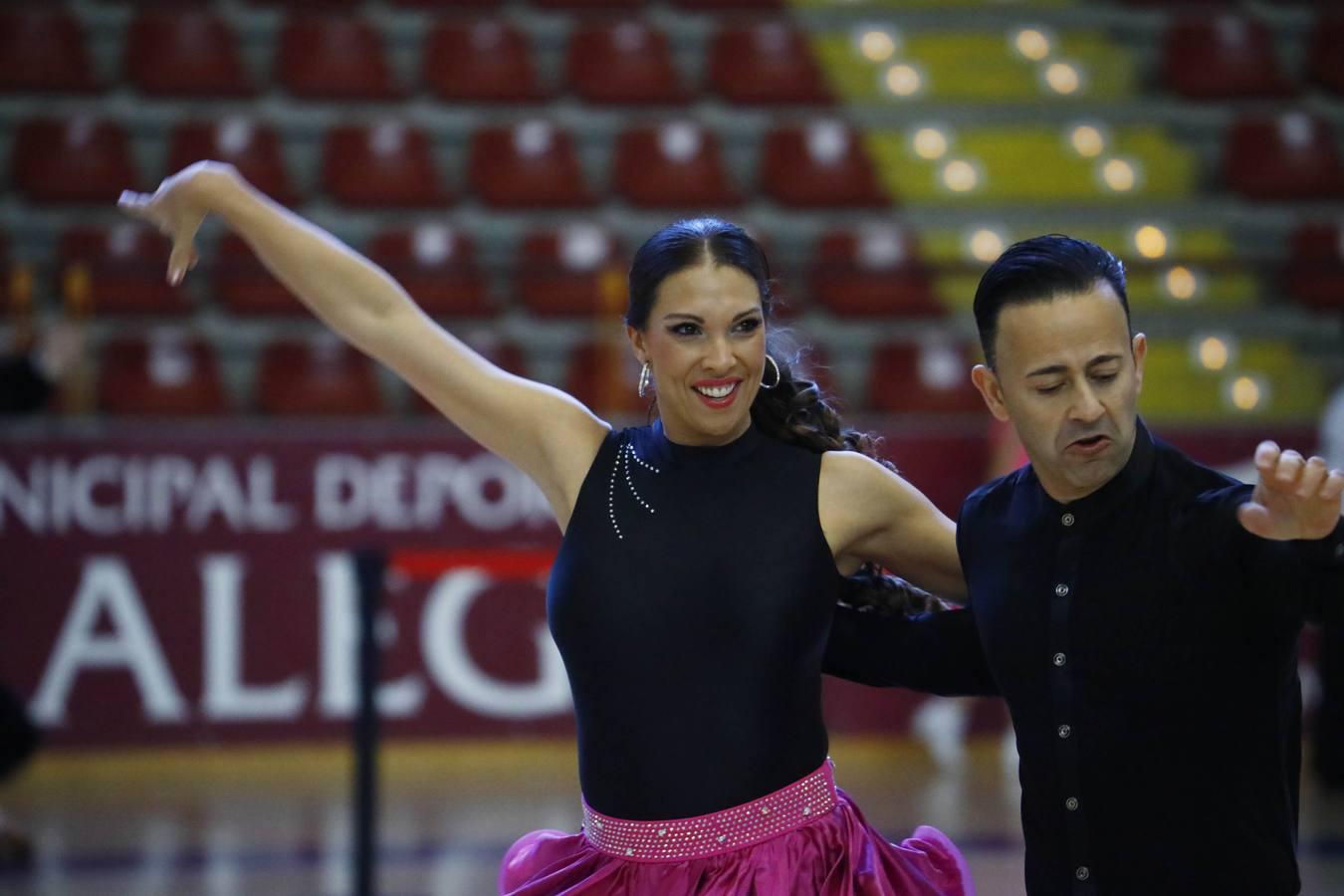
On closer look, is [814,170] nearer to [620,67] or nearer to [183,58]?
[620,67]

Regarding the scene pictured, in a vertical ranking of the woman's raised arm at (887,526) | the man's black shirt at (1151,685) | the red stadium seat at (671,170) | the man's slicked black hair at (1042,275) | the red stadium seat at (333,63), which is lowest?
the man's black shirt at (1151,685)

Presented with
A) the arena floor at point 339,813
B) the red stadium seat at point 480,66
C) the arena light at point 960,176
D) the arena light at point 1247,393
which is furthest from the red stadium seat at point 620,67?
the arena floor at point 339,813

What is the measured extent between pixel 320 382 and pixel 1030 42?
438 cm

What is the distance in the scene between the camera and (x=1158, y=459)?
2.08 metres

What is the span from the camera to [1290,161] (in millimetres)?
8695

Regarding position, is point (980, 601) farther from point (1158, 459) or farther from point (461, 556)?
point (461, 556)

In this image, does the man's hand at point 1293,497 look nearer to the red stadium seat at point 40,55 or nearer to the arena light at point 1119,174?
the arena light at point 1119,174

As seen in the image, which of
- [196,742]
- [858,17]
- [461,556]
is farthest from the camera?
[858,17]

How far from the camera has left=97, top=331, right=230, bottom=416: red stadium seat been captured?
23.3 ft

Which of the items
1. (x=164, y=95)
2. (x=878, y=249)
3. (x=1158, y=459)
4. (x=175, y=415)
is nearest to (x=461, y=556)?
(x=1158, y=459)

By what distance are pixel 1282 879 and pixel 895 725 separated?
4629mm

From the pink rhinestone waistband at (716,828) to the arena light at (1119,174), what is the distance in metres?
7.03

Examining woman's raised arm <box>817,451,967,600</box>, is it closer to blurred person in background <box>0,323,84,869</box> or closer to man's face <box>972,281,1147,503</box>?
man's face <box>972,281,1147,503</box>

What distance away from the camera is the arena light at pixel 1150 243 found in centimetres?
818
